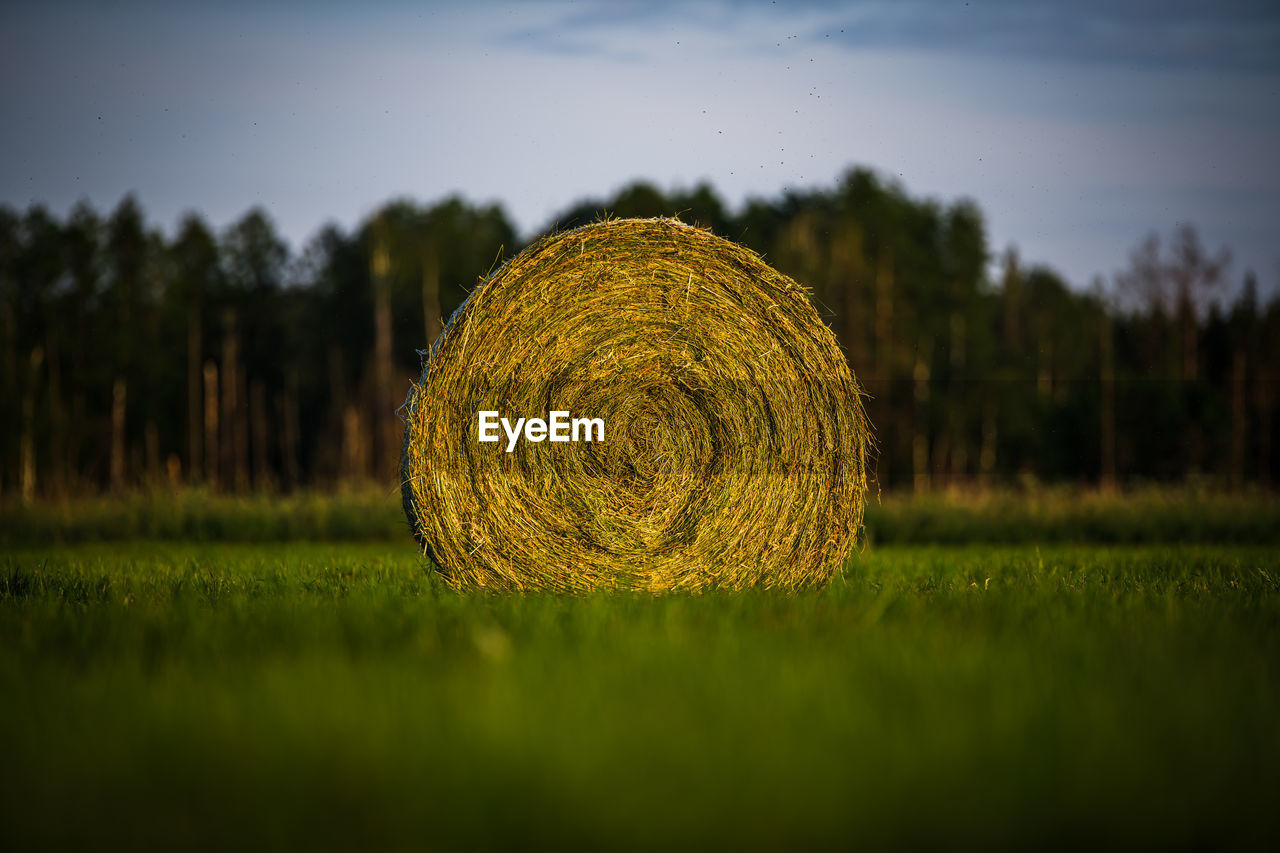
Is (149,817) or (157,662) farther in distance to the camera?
(157,662)

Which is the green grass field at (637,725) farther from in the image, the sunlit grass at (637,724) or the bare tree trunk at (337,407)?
the bare tree trunk at (337,407)

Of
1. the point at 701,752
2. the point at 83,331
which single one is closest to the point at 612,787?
the point at 701,752

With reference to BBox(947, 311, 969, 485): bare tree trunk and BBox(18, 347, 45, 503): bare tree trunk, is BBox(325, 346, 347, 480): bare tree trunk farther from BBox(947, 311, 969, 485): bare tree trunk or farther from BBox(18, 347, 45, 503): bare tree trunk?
BBox(947, 311, 969, 485): bare tree trunk

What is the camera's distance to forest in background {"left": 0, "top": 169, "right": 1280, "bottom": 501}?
120ft

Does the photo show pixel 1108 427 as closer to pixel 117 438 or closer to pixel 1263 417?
pixel 1263 417

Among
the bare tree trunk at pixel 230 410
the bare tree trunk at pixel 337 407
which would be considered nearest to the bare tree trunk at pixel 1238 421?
the bare tree trunk at pixel 337 407

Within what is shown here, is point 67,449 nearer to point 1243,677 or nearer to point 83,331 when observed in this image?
point 83,331

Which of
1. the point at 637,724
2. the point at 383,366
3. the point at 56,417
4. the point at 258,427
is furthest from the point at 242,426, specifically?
the point at 637,724

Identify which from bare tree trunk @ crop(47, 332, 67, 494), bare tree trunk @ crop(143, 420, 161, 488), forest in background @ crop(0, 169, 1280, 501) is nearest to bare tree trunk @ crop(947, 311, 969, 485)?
forest in background @ crop(0, 169, 1280, 501)

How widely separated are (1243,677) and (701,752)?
2041mm

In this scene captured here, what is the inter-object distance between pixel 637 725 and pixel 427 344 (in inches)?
1228

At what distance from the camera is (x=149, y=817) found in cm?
281

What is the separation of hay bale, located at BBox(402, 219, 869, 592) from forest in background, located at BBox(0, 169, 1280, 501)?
27.0 m

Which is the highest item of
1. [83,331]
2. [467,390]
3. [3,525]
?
[83,331]
